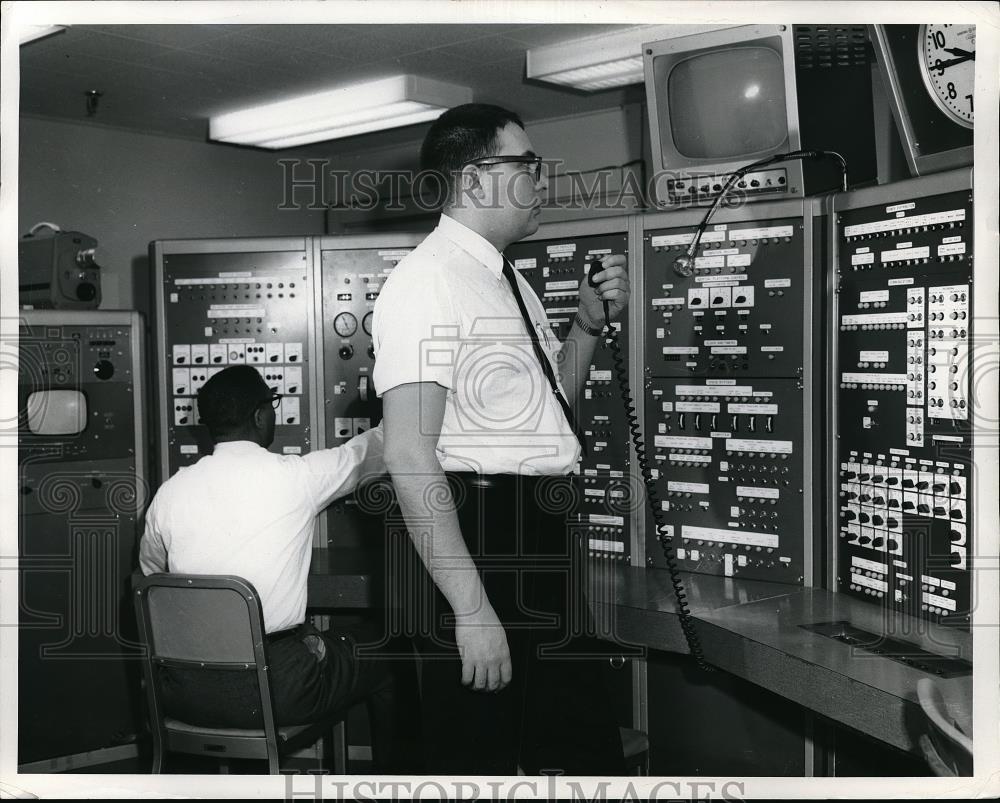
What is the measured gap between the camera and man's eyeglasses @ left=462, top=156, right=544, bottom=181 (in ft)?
6.29

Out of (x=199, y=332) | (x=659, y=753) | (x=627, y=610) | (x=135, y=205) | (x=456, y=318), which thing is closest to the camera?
(x=456, y=318)

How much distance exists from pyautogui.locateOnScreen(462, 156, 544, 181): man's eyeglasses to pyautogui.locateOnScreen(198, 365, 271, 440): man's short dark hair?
0.97 metres

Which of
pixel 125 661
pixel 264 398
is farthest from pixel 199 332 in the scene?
pixel 125 661

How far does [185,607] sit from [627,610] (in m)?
1.11

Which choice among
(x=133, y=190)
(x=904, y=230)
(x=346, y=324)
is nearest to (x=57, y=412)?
(x=346, y=324)

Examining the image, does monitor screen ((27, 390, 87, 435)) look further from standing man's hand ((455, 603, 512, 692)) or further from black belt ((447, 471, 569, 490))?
standing man's hand ((455, 603, 512, 692))

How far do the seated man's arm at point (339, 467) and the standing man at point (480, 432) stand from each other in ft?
2.01

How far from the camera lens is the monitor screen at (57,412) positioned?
3.31 m

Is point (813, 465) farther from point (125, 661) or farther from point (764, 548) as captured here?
point (125, 661)

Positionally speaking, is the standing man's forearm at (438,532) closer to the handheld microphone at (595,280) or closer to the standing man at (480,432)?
the standing man at (480,432)

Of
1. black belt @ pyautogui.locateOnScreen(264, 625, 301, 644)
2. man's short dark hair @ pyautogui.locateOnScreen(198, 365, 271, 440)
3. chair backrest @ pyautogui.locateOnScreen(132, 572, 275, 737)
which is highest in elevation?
man's short dark hair @ pyautogui.locateOnScreen(198, 365, 271, 440)

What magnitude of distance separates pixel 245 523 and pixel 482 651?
93 centimetres

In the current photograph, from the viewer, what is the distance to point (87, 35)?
3717mm

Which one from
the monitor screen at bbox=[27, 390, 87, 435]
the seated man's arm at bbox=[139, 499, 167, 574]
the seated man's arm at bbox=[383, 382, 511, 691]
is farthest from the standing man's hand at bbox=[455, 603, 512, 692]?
the monitor screen at bbox=[27, 390, 87, 435]
